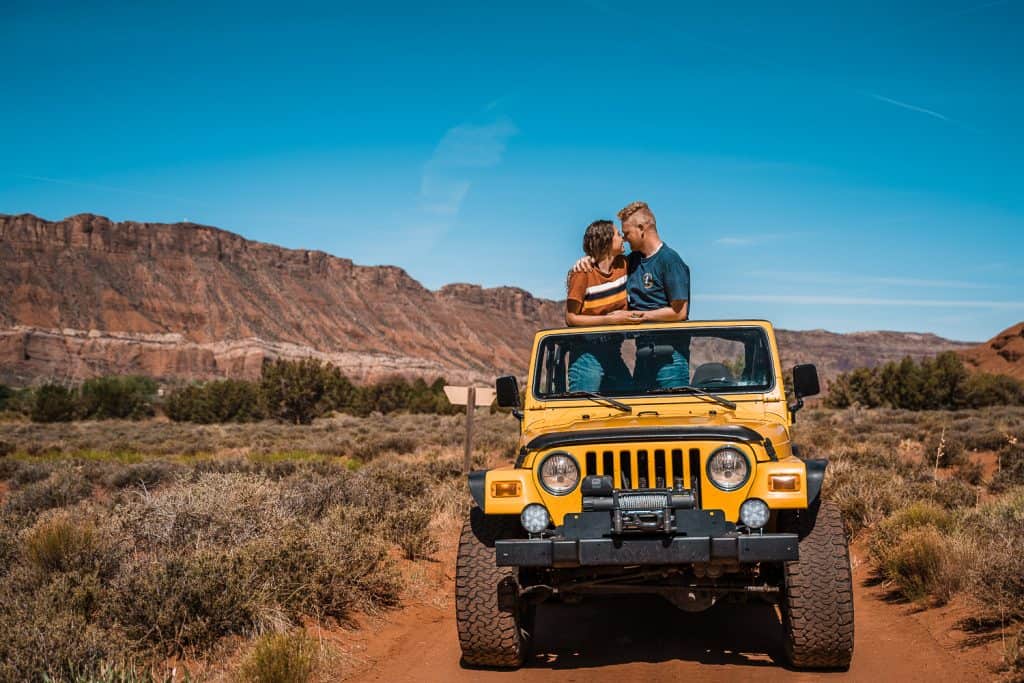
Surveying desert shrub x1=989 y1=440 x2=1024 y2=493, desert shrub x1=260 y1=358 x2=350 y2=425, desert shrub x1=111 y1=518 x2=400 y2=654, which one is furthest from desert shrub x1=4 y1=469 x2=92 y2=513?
desert shrub x1=260 y1=358 x2=350 y2=425

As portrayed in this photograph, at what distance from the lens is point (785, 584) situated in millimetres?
4887

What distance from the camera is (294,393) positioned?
47.7 m

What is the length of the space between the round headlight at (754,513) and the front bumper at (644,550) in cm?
10

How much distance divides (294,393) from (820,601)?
45.2 meters

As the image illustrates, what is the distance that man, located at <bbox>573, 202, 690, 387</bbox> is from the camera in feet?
20.2

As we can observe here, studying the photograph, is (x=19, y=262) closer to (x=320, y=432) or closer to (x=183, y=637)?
(x=320, y=432)

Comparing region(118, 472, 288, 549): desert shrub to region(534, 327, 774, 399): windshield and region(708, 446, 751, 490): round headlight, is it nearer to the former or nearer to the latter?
region(534, 327, 774, 399): windshield

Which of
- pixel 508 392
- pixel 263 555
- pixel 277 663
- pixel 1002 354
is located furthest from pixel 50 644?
pixel 1002 354

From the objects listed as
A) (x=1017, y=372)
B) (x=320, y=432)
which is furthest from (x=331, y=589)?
(x=1017, y=372)

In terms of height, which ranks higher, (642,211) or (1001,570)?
(642,211)

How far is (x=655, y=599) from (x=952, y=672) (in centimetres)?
257

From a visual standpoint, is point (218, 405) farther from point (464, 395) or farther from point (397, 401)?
point (464, 395)

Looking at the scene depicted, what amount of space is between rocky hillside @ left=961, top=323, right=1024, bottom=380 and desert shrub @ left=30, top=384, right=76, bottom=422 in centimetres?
5858

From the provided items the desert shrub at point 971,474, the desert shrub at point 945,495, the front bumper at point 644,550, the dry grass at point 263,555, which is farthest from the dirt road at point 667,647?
the desert shrub at point 971,474
